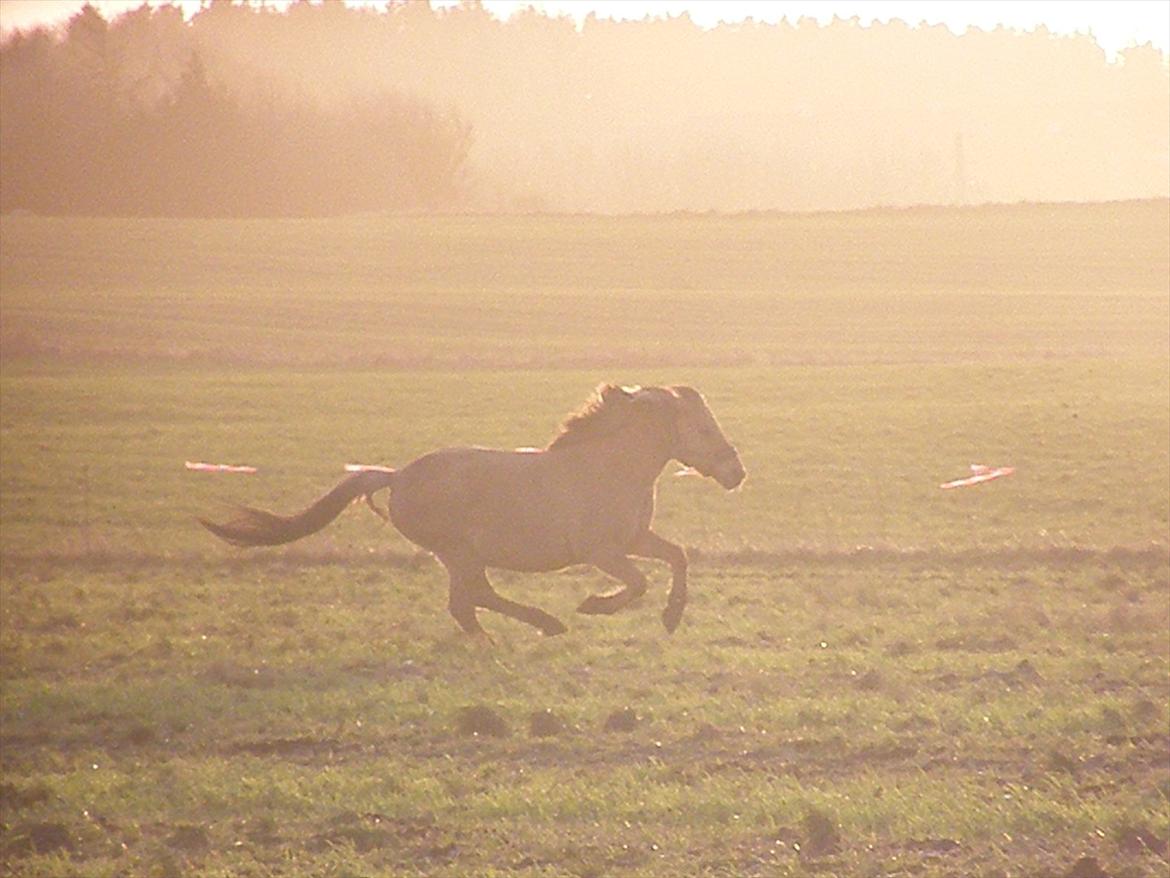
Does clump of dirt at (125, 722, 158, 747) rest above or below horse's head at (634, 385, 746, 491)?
below

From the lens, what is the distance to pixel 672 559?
41.6ft

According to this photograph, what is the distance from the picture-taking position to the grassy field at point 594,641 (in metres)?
10.1

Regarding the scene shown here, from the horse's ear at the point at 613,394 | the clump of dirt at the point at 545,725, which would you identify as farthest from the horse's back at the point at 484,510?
the clump of dirt at the point at 545,725

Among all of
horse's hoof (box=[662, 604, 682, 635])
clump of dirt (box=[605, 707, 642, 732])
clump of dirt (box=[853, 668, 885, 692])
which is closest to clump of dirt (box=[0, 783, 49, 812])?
clump of dirt (box=[605, 707, 642, 732])

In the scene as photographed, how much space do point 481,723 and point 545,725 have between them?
43 cm

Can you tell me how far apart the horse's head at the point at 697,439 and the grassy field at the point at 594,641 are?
1617 millimetres

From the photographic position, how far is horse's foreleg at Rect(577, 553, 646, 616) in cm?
1182

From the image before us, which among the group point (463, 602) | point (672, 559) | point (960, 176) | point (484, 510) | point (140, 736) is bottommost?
point (140, 736)

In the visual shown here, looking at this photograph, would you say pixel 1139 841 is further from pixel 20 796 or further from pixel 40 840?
pixel 20 796

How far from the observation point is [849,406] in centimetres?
3641

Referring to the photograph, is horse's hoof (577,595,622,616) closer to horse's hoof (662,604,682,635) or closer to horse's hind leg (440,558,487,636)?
horse's hoof (662,604,682,635)

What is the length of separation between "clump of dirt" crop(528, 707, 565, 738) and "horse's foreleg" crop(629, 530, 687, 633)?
959 millimetres

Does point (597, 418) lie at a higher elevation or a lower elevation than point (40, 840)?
higher

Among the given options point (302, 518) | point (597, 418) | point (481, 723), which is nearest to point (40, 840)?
point (481, 723)
